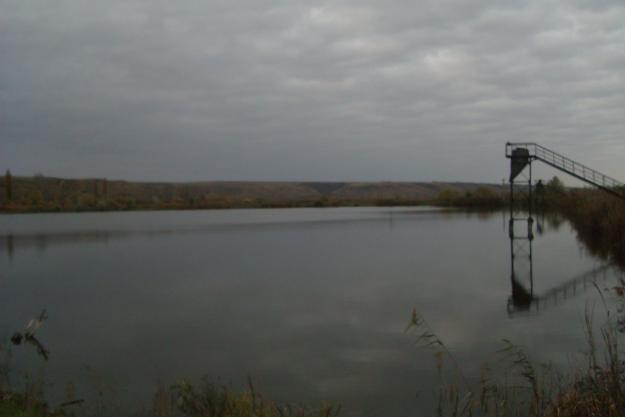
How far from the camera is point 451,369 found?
9.09 meters

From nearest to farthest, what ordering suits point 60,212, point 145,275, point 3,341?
point 3,341, point 145,275, point 60,212

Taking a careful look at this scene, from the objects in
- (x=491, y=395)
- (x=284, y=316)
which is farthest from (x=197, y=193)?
(x=491, y=395)

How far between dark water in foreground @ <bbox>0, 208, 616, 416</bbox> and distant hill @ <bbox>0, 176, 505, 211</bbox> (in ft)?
187

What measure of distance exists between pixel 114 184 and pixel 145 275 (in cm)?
12811

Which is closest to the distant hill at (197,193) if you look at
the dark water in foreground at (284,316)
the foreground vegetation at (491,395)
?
the dark water in foreground at (284,316)

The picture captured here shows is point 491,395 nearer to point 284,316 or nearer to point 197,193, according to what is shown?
point 284,316

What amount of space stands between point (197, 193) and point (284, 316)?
139 metres

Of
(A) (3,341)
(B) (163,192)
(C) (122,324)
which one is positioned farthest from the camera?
(B) (163,192)

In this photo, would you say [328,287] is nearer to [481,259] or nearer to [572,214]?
[481,259]

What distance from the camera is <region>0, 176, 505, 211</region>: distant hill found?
8106 centimetres

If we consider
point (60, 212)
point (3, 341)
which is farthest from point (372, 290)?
point (60, 212)

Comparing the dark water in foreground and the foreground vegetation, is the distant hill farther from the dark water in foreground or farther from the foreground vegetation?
the foreground vegetation

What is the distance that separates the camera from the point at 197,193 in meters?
148

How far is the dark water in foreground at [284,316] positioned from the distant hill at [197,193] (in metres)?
57.1
